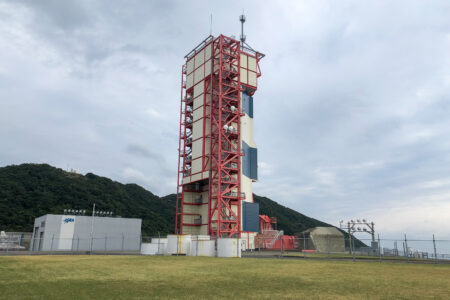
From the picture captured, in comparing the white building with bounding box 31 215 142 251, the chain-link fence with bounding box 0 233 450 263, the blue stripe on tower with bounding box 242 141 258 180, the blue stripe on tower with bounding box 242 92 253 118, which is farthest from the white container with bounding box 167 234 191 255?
the blue stripe on tower with bounding box 242 92 253 118

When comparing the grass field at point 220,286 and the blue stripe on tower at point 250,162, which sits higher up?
the blue stripe on tower at point 250,162

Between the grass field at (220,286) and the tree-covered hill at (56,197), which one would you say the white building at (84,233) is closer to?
the tree-covered hill at (56,197)

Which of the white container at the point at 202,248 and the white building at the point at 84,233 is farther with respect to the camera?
the white building at the point at 84,233

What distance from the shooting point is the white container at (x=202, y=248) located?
42.8m

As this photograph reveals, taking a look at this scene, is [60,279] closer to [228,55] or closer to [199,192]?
[199,192]

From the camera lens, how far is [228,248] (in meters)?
41.0

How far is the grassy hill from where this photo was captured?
97875 mm

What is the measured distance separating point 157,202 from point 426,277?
441 feet

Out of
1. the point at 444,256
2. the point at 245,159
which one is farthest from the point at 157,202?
the point at 444,256

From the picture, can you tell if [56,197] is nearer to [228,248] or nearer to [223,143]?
[223,143]

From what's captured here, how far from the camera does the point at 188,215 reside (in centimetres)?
6738

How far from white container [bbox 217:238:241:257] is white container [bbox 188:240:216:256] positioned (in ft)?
4.95

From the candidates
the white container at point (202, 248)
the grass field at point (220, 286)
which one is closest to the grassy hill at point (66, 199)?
Result: the white container at point (202, 248)

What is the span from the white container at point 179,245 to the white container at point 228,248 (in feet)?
18.7
